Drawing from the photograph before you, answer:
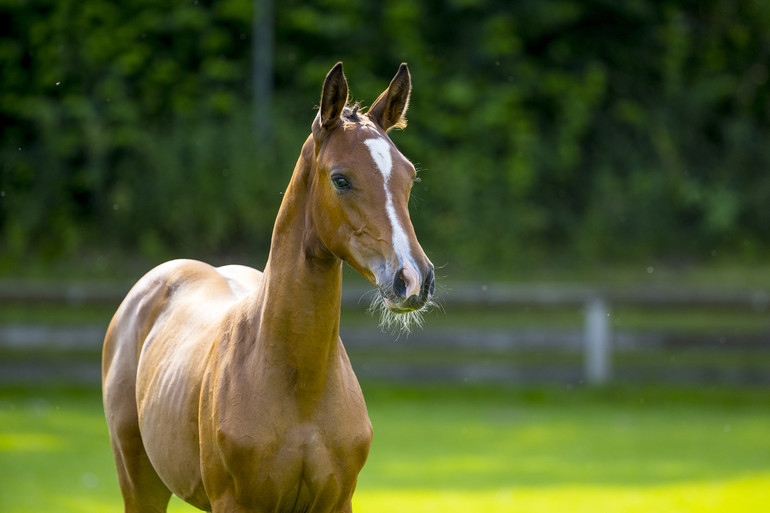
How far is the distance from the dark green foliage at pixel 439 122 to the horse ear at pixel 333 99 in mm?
10038

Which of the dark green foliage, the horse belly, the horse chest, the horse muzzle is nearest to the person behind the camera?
the horse muzzle

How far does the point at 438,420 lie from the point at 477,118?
5873mm

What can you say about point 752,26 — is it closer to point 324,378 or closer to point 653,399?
point 653,399

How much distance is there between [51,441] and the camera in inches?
335

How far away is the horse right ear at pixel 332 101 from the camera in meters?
2.96

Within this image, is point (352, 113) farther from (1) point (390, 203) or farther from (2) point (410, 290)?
(2) point (410, 290)

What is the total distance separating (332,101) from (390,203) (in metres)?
0.39

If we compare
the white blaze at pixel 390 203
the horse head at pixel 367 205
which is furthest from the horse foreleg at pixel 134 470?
the white blaze at pixel 390 203

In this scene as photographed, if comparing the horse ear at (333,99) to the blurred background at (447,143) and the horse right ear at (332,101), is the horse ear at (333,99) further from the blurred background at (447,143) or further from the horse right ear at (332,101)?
the blurred background at (447,143)

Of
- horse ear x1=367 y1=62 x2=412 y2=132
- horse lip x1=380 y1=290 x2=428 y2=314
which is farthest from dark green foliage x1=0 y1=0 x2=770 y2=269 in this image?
horse lip x1=380 y1=290 x2=428 y2=314

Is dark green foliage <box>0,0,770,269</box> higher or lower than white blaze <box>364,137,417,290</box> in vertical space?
higher

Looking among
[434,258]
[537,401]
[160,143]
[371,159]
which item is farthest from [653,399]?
[371,159]

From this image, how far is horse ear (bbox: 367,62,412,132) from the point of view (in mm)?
3150

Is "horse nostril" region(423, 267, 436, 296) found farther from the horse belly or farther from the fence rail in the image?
the fence rail
